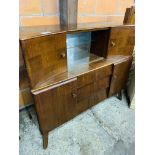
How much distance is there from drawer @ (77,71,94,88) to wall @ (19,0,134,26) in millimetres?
555

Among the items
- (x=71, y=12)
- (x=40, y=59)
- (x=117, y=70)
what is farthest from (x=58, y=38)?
(x=117, y=70)

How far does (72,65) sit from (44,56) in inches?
12.7

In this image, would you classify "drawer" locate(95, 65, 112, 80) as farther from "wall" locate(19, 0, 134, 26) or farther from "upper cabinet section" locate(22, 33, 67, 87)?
"wall" locate(19, 0, 134, 26)

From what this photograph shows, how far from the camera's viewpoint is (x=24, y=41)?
71cm

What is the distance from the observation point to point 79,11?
4.33 feet

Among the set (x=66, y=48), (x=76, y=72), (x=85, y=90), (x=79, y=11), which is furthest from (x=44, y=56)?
(x=79, y=11)

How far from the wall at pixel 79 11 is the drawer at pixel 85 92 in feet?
2.05

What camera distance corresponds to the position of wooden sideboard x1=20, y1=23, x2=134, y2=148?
0.82 meters

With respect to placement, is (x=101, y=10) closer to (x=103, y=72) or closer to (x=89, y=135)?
(x=103, y=72)

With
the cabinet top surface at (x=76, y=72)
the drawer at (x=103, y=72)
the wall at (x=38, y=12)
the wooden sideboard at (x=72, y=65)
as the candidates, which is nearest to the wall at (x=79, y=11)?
the wall at (x=38, y=12)

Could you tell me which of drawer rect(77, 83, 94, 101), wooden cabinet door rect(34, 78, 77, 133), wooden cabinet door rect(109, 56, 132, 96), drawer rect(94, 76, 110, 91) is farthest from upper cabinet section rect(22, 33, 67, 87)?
wooden cabinet door rect(109, 56, 132, 96)

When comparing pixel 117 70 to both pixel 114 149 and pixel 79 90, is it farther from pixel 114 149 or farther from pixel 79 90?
pixel 114 149
